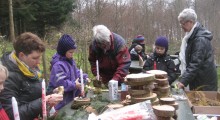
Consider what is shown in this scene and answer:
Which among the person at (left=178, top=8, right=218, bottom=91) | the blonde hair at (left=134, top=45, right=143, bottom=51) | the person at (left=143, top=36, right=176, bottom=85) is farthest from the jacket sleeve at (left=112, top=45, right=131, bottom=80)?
the blonde hair at (left=134, top=45, right=143, bottom=51)

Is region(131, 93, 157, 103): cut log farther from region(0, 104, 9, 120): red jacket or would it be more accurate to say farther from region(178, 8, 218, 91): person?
region(178, 8, 218, 91): person

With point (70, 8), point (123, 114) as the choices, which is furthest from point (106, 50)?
point (70, 8)

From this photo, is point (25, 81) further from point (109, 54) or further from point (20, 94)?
point (109, 54)

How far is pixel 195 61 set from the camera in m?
3.60

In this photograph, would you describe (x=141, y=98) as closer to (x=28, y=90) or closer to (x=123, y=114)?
(x=123, y=114)

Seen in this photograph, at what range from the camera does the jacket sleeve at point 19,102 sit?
212cm

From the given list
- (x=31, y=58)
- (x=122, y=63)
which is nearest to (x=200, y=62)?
(x=122, y=63)

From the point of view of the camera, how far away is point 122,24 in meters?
15.6

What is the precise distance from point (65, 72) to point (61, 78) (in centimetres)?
12

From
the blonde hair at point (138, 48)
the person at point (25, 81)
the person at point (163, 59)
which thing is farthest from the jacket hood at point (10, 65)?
the blonde hair at point (138, 48)

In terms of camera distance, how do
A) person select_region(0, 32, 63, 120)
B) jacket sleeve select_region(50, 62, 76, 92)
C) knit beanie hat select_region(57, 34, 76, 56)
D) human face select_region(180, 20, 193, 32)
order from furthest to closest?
human face select_region(180, 20, 193, 32)
knit beanie hat select_region(57, 34, 76, 56)
jacket sleeve select_region(50, 62, 76, 92)
person select_region(0, 32, 63, 120)

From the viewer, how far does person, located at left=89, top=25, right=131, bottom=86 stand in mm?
3678

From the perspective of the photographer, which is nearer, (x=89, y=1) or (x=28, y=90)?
(x=28, y=90)

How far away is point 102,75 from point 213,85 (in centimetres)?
146
